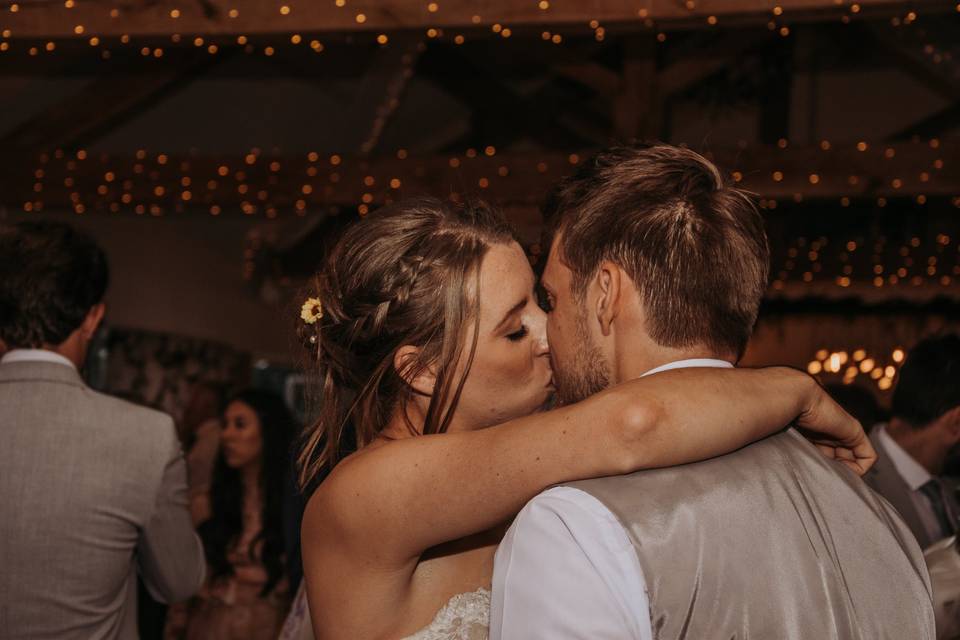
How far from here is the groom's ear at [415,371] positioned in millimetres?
1589

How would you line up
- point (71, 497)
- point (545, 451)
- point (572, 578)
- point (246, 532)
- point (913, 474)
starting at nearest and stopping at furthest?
point (572, 578), point (545, 451), point (71, 497), point (913, 474), point (246, 532)

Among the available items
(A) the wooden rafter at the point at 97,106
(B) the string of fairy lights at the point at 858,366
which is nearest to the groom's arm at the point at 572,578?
(A) the wooden rafter at the point at 97,106

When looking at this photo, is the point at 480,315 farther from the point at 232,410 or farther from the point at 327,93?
the point at 327,93

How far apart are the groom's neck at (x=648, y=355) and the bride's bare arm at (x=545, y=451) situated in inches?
1.8

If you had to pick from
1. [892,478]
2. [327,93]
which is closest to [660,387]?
[892,478]

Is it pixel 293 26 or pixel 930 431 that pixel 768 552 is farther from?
pixel 293 26

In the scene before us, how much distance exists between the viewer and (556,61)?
6.80m

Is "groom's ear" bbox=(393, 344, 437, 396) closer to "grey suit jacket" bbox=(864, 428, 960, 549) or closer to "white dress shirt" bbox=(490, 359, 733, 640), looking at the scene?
"white dress shirt" bbox=(490, 359, 733, 640)

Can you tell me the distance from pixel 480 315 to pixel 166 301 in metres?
6.96

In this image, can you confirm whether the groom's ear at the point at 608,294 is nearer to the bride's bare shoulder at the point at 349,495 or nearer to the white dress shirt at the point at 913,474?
the bride's bare shoulder at the point at 349,495

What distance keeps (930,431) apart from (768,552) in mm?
2479

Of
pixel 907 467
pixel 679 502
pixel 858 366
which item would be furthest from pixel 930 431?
pixel 858 366

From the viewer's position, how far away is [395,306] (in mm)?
1586

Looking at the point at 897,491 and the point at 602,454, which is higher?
the point at 602,454
